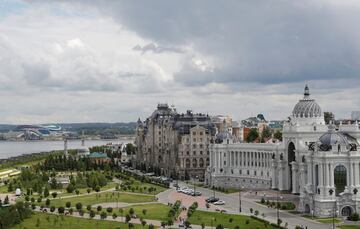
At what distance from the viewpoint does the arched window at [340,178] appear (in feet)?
313

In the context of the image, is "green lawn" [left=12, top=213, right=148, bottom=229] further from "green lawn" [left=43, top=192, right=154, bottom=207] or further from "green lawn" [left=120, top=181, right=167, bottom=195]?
"green lawn" [left=120, top=181, right=167, bottom=195]

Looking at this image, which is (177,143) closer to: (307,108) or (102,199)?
(307,108)

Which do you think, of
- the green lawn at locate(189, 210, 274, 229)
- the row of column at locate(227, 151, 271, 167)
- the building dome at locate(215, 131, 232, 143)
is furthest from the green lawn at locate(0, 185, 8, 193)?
the green lawn at locate(189, 210, 274, 229)

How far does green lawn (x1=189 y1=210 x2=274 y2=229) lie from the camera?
82250 mm

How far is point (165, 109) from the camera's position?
616 ft

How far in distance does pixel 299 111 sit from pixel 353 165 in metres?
25.7

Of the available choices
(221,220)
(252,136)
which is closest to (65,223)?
(221,220)

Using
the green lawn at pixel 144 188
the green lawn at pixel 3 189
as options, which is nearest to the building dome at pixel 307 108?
the green lawn at pixel 144 188

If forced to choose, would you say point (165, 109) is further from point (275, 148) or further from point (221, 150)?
point (275, 148)

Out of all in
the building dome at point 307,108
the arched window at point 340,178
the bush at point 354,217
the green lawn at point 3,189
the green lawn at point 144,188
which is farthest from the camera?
the green lawn at point 3,189

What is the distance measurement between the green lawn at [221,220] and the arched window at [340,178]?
15.6 m

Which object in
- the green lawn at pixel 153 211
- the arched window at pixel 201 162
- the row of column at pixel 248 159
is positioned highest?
the row of column at pixel 248 159

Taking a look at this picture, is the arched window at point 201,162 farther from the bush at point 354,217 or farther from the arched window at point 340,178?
the bush at point 354,217

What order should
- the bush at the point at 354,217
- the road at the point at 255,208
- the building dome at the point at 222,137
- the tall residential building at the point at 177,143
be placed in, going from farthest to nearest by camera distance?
the tall residential building at the point at 177,143 → the building dome at the point at 222,137 → the bush at the point at 354,217 → the road at the point at 255,208
